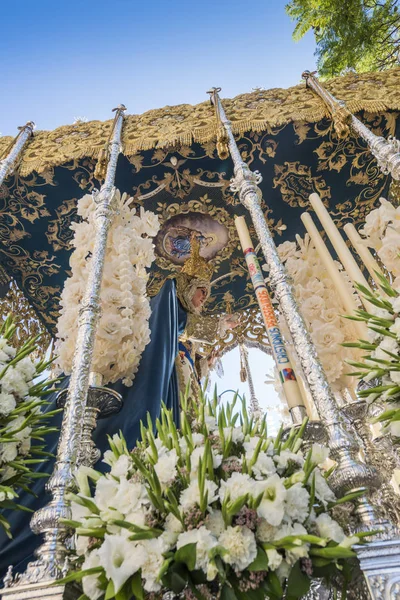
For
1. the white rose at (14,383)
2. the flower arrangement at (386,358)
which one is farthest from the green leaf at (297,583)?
the white rose at (14,383)

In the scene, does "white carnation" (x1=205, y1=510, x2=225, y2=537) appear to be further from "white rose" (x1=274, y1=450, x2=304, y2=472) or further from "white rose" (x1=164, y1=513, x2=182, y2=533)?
"white rose" (x1=274, y1=450, x2=304, y2=472)

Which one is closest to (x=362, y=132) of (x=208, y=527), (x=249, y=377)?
(x=208, y=527)

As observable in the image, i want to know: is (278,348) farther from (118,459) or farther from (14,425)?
(14,425)

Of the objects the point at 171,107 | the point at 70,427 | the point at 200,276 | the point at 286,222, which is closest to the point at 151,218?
the point at 200,276

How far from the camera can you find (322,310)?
2.32 metres

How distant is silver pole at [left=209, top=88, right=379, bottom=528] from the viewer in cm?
107

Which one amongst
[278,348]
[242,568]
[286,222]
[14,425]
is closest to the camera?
[242,568]

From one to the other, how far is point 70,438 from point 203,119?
104 inches

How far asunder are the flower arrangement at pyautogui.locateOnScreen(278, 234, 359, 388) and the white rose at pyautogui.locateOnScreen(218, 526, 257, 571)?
4.74 feet

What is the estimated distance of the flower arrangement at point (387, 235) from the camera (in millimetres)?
2207

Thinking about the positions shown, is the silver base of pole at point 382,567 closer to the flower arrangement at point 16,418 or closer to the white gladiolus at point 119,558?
the white gladiolus at point 119,558

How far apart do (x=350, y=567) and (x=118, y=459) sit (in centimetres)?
61

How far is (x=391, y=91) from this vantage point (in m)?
2.88

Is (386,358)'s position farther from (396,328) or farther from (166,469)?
(166,469)
